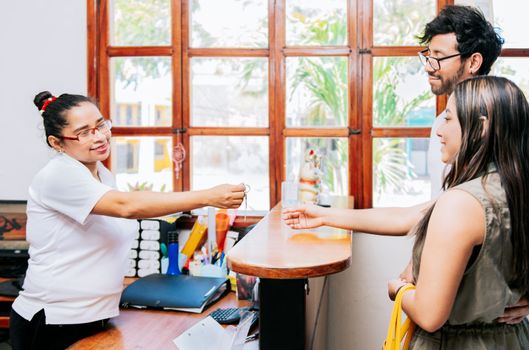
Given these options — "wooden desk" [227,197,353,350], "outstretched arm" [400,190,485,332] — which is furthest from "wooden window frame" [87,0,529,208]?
"outstretched arm" [400,190,485,332]

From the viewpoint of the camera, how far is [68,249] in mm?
1840

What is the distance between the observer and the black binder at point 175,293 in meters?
2.15

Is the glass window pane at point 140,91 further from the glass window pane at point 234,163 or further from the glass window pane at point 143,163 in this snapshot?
the glass window pane at point 234,163

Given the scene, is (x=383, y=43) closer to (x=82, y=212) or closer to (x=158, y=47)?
(x=158, y=47)

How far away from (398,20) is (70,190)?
196 cm

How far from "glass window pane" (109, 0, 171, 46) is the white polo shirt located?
136cm

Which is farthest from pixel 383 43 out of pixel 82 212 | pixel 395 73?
pixel 82 212

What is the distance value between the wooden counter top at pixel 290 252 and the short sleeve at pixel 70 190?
1.76 feet

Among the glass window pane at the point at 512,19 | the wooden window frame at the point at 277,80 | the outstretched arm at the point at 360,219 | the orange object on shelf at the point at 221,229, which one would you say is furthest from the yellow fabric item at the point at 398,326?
the glass window pane at the point at 512,19

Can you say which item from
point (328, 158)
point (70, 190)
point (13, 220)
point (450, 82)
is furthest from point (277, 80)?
point (13, 220)

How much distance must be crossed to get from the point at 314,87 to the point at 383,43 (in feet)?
1.42

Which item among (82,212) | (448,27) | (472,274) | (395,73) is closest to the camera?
(472,274)

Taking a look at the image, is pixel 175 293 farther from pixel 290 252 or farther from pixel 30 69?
pixel 30 69

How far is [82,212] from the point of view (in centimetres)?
177
